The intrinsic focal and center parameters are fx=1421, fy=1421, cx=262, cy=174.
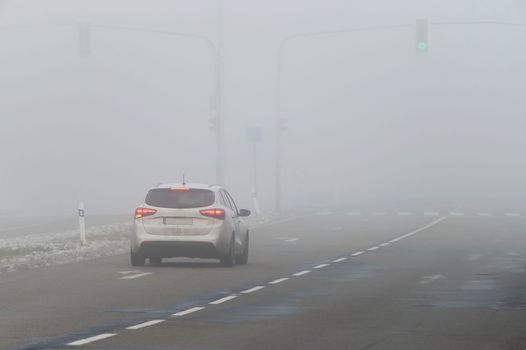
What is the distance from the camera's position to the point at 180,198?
2517 cm

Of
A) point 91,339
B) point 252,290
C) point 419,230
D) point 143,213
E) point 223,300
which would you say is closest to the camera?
point 91,339

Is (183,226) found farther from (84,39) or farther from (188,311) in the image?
(84,39)

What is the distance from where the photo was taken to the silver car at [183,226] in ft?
80.6

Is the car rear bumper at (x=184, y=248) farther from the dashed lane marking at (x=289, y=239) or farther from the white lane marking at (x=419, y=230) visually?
the white lane marking at (x=419, y=230)

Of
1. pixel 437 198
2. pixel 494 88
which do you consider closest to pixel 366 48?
pixel 494 88

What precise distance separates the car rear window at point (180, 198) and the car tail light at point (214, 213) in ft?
0.65

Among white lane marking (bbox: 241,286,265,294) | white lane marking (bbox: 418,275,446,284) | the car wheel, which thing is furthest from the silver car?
white lane marking (bbox: 241,286,265,294)

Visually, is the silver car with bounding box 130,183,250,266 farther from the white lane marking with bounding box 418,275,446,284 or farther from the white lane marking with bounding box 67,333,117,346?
the white lane marking with bounding box 67,333,117,346

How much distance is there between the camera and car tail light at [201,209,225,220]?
24766 mm

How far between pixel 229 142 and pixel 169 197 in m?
103

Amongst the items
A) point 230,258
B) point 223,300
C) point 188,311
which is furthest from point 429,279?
point 188,311

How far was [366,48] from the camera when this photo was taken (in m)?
164

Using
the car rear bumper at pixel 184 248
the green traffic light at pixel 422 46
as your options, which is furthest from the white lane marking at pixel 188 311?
the green traffic light at pixel 422 46

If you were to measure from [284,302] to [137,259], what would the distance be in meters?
8.23
